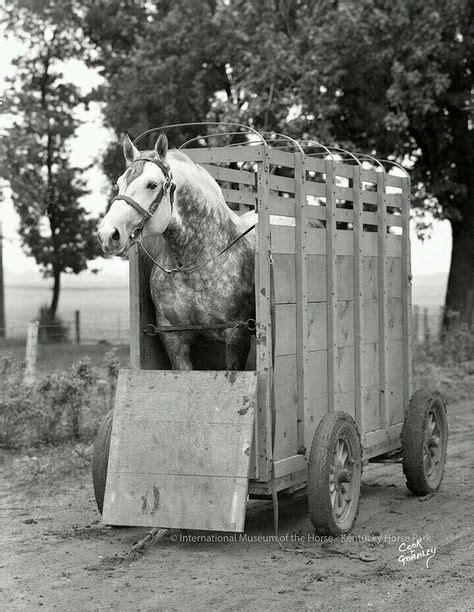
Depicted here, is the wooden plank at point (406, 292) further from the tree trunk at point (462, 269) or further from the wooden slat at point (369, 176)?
the tree trunk at point (462, 269)

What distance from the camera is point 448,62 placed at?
1875cm

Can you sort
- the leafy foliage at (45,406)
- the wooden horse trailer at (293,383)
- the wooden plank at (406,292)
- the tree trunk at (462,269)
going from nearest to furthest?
the wooden horse trailer at (293,383), the wooden plank at (406,292), the leafy foliage at (45,406), the tree trunk at (462,269)

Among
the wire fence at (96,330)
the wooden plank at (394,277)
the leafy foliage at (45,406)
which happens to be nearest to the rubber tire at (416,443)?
the wooden plank at (394,277)

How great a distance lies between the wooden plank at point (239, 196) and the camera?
795 cm

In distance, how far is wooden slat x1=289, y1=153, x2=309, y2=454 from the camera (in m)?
6.71

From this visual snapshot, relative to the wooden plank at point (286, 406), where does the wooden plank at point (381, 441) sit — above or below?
below

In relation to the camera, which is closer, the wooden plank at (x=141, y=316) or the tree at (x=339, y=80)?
the wooden plank at (x=141, y=316)

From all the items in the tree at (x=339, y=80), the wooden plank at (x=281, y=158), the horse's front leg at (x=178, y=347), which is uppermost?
the tree at (x=339, y=80)

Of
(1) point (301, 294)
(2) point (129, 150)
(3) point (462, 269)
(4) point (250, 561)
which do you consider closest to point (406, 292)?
(1) point (301, 294)

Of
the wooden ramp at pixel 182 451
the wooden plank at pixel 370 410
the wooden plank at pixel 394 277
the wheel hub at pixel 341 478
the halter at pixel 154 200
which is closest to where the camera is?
the halter at pixel 154 200

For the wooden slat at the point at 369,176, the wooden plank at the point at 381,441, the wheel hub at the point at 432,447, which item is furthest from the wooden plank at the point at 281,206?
the wheel hub at the point at 432,447

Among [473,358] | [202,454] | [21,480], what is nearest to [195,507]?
[202,454]

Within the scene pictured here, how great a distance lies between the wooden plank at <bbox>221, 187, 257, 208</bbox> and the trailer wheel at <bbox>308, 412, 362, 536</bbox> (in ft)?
7.17

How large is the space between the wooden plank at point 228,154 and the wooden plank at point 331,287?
2.61 feet
